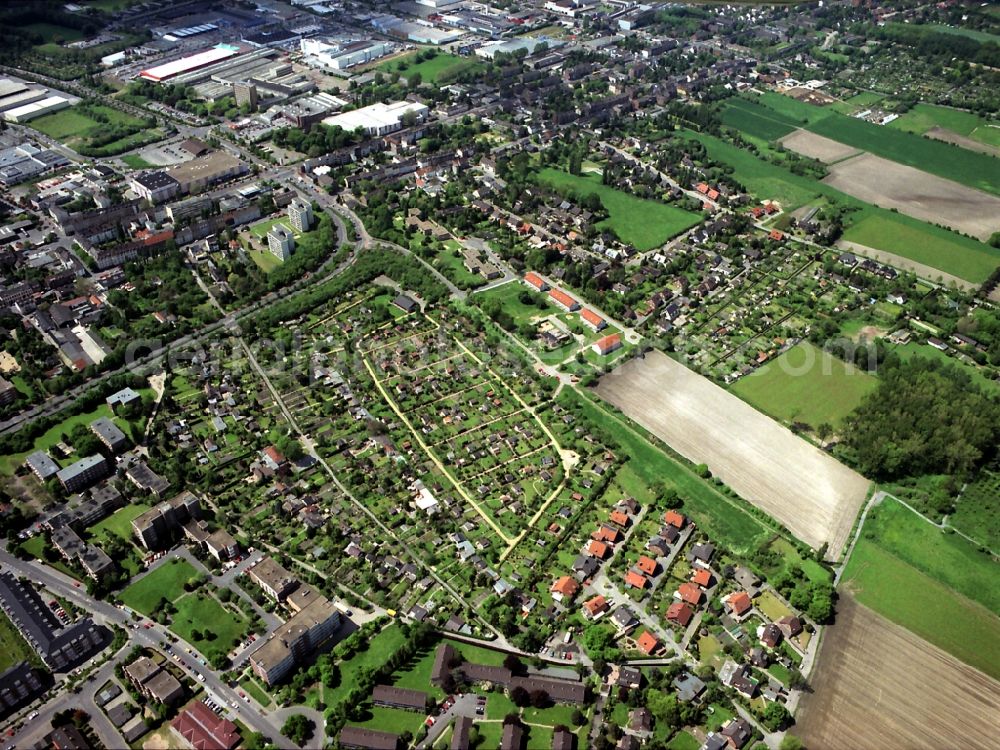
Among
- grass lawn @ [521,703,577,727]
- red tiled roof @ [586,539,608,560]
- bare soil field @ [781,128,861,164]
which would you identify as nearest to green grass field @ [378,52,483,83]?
bare soil field @ [781,128,861,164]

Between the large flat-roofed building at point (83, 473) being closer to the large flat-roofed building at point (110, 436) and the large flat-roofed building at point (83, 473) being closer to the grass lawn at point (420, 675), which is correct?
the large flat-roofed building at point (110, 436)

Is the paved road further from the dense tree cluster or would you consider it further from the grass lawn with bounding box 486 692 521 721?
the dense tree cluster

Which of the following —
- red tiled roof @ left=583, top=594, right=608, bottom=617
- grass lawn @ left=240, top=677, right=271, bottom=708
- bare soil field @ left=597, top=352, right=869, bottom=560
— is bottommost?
grass lawn @ left=240, top=677, right=271, bottom=708

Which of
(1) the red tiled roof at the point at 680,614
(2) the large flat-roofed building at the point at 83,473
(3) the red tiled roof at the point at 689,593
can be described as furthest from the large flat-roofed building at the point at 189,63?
(1) the red tiled roof at the point at 680,614

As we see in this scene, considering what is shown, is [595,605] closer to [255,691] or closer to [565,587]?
[565,587]

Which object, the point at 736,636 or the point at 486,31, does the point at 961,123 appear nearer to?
A: the point at 486,31
